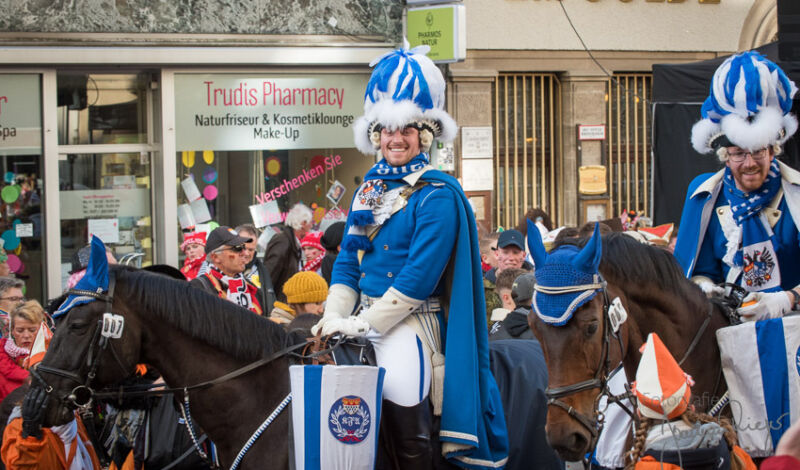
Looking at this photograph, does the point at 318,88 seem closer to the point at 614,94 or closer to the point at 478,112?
the point at 478,112

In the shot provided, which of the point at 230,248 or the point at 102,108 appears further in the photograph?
the point at 102,108

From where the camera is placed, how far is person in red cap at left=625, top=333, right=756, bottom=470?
10.5 feet

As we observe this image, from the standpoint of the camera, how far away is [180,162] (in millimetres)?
10938

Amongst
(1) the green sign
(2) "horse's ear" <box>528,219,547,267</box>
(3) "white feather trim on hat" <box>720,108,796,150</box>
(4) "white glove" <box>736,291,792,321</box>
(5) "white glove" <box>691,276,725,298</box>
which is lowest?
(4) "white glove" <box>736,291,792,321</box>

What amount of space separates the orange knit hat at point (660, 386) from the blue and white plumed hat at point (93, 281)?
7.00 ft

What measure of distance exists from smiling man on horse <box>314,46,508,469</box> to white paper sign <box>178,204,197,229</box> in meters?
6.95

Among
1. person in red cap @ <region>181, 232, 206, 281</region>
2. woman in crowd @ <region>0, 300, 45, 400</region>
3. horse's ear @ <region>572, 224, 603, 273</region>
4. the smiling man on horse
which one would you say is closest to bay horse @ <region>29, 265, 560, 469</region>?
the smiling man on horse

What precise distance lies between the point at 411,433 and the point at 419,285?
59cm

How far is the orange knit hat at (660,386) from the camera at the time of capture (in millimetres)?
3195

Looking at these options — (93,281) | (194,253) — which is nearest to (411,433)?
(93,281)

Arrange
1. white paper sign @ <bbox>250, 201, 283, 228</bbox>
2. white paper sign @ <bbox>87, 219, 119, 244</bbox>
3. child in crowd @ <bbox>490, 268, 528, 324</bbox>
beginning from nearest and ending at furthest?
child in crowd @ <bbox>490, 268, 528, 324</bbox>
white paper sign @ <bbox>87, 219, 119, 244</bbox>
white paper sign @ <bbox>250, 201, 283, 228</bbox>

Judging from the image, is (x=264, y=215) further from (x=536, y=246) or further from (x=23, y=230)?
(x=536, y=246)

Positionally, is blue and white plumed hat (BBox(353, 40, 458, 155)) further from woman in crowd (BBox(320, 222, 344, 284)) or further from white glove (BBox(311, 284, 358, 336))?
woman in crowd (BBox(320, 222, 344, 284))

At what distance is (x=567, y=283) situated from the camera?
11.8 ft
